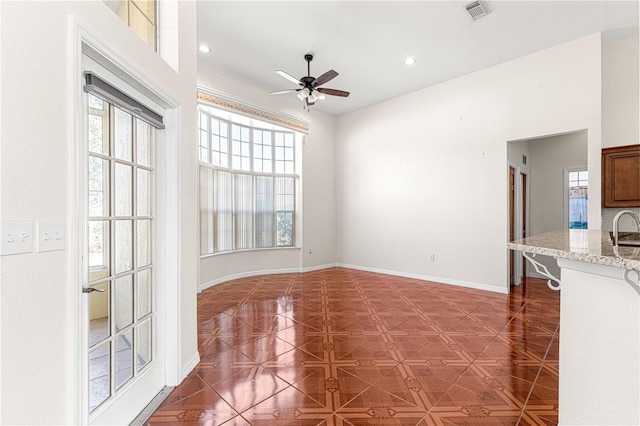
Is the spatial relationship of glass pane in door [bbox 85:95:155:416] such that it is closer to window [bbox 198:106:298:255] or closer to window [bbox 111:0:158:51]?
window [bbox 111:0:158:51]

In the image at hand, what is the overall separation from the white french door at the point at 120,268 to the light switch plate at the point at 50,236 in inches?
9.7

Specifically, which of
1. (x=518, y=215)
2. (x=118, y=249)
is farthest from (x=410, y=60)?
(x=118, y=249)

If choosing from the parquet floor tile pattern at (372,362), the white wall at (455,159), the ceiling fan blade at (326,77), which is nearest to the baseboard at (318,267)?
the white wall at (455,159)

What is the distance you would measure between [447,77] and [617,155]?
2674 millimetres

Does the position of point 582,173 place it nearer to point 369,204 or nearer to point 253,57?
point 369,204

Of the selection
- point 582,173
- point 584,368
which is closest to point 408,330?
point 584,368

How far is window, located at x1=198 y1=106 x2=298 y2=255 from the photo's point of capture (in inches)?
203

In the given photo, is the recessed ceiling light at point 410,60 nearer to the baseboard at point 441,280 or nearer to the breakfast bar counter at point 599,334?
the baseboard at point 441,280

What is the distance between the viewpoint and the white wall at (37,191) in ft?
3.28

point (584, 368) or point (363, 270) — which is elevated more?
point (584, 368)

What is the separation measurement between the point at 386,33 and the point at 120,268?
4.05 metres

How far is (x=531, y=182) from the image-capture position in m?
5.97

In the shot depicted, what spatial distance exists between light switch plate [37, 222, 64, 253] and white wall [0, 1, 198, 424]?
0.02 metres

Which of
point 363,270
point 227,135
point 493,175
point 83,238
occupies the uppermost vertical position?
point 227,135
